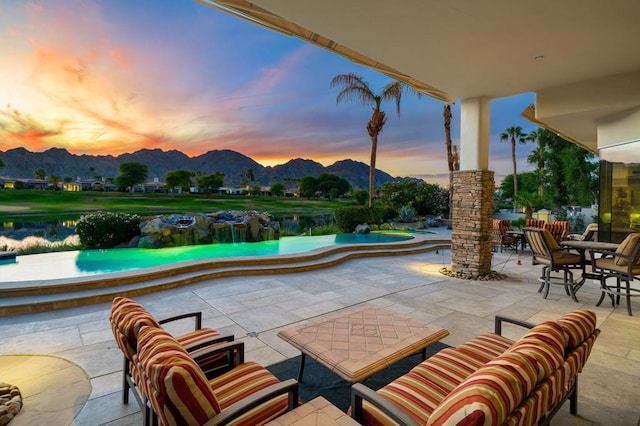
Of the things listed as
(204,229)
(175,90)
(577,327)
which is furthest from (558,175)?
(175,90)

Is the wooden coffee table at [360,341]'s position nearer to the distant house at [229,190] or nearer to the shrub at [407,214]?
the shrub at [407,214]

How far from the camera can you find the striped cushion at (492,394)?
0.94m

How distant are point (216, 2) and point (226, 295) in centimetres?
389

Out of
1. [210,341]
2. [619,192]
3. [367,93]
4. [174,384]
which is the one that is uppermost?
[367,93]

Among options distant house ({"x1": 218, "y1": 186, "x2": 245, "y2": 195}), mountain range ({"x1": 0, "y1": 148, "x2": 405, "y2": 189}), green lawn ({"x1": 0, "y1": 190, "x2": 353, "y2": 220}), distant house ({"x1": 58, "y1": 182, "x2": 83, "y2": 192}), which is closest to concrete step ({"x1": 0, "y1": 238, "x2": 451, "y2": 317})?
green lawn ({"x1": 0, "y1": 190, "x2": 353, "y2": 220})

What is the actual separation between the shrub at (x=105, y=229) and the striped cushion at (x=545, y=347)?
36.3 feet

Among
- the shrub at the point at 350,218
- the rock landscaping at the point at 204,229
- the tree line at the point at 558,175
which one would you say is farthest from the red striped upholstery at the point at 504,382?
the tree line at the point at 558,175

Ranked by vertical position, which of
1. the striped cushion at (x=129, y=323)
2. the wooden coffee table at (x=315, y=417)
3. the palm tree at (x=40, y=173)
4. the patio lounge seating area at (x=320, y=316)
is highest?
the palm tree at (x=40, y=173)

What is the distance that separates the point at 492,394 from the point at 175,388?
3.59 ft

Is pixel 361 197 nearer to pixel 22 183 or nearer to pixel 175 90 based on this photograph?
pixel 175 90

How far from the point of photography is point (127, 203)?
20516mm

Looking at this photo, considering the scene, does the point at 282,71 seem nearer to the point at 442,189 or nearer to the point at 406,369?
the point at 442,189

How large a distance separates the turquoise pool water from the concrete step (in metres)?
1.31

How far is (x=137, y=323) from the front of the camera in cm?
160
